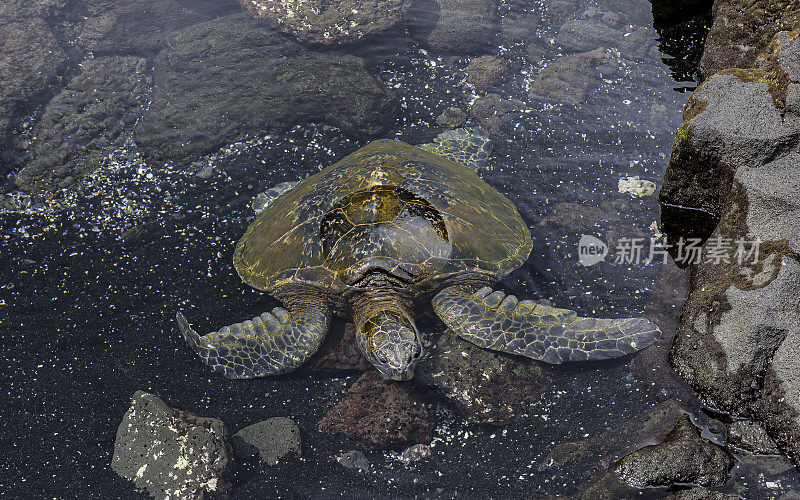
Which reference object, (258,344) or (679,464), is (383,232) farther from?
(679,464)

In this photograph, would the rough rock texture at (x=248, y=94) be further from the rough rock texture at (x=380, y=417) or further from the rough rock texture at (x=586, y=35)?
the rough rock texture at (x=380, y=417)

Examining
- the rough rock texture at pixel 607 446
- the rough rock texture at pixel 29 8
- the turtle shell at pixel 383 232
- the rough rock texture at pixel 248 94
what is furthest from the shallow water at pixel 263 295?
the rough rock texture at pixel 29 8

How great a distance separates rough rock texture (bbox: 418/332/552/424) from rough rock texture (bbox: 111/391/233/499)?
161cm

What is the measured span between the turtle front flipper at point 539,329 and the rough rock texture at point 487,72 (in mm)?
3725

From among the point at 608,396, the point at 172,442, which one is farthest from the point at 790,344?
the point at 172,442

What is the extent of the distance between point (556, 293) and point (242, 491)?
3.04 metres

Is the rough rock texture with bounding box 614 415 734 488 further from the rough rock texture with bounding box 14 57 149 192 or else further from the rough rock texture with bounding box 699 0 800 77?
the rough rock texture with bounding box 14 57 149 192

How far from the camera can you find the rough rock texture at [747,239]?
338 cm

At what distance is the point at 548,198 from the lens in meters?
5.50

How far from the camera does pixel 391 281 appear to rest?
168 inches

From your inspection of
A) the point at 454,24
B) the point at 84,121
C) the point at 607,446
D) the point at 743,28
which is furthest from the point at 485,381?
the point at 84,121

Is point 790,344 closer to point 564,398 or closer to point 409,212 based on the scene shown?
point 564,398

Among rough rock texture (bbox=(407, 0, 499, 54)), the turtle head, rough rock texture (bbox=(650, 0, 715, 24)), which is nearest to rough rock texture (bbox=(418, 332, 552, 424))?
the turtle head

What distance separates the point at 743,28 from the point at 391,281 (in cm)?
455
